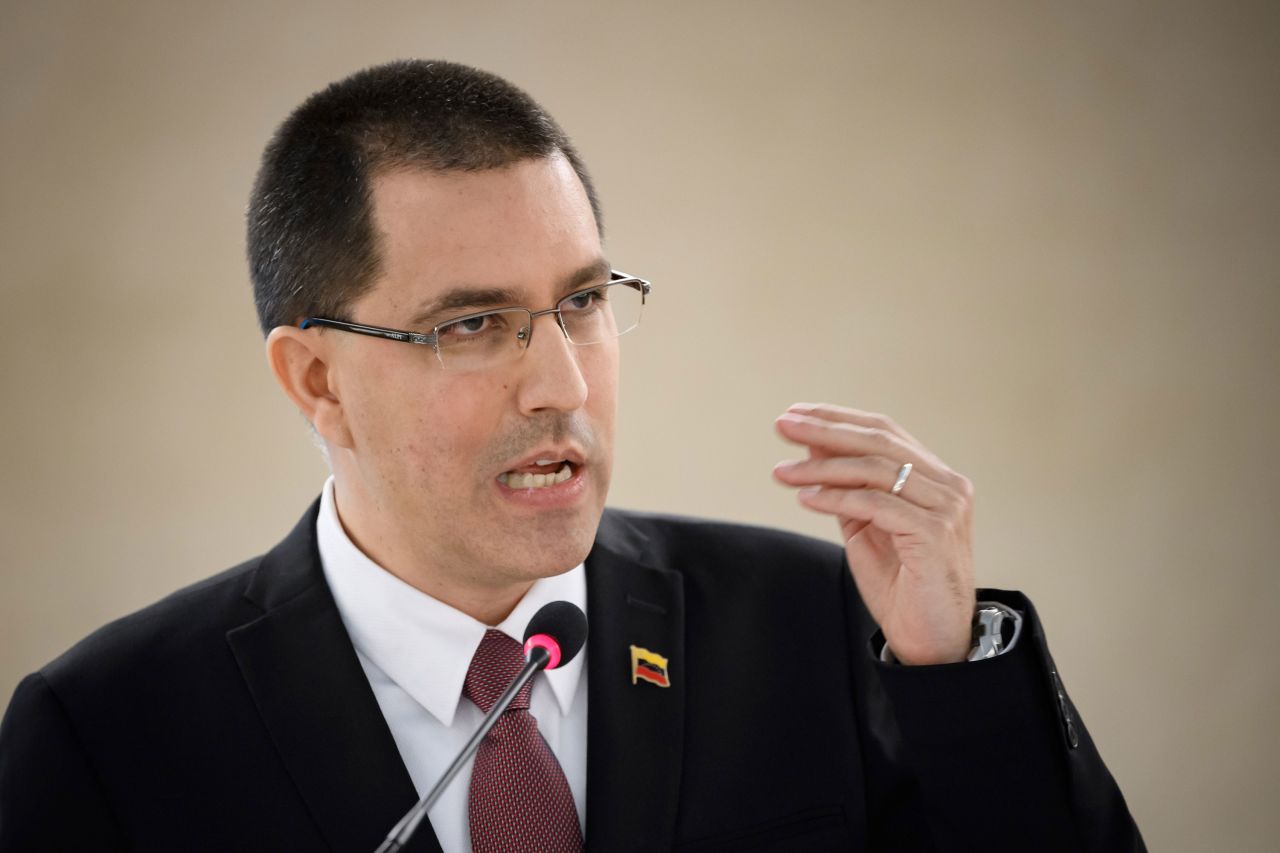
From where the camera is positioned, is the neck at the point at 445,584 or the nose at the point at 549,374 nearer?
the nose at the point at 549,374

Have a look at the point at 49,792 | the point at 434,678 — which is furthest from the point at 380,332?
the point at 49,792

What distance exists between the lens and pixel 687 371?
10.5 feet

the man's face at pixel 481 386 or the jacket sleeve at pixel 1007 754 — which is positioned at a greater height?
the man's face at pixel 481 386

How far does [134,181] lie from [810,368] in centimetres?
175

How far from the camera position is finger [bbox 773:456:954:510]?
1489mm

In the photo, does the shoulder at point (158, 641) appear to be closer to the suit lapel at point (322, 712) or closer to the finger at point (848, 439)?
the suit lapel at point (322, 712)

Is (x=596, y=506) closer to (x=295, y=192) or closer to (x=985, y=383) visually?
(x=295, y=192)

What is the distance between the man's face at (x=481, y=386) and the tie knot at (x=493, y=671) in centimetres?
10

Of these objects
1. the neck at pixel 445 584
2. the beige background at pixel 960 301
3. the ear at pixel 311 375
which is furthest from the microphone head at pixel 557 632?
the beige background at pixel 960 301

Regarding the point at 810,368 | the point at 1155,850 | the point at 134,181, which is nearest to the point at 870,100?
the point at 810,368

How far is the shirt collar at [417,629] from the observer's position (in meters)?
1.65

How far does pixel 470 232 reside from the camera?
62.0 inches

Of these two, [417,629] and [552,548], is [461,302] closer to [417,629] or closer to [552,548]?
[552,548]

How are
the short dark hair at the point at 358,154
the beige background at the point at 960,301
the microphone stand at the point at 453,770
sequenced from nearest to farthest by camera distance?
1. the microphone stand at the point at 453,770
2. the short dark hair at the point at 358,154
3. the beige background at the point at 960,301
